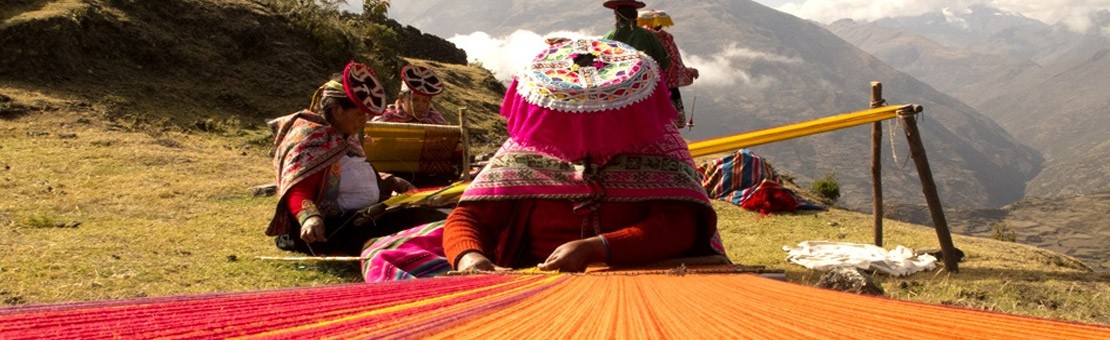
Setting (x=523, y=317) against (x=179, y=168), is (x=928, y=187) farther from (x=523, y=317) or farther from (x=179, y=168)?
(x=179, y=168)

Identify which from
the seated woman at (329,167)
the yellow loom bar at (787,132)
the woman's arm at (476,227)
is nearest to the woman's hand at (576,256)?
the woman's arm at (476,227)

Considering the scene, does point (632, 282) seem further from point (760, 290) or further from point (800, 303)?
point (800, 303)

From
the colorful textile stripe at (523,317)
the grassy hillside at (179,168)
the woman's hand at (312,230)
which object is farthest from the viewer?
the grassy hillside at (179,168)

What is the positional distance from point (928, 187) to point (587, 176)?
4540 mm

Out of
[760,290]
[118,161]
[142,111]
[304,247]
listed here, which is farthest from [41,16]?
[760,290]

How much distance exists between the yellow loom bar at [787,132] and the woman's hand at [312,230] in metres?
3.25

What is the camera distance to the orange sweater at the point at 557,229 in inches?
114

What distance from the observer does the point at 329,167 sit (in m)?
4.96

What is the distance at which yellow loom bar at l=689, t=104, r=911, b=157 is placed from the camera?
6641 millimetres

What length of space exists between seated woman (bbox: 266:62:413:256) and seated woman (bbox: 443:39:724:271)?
71.1 inches

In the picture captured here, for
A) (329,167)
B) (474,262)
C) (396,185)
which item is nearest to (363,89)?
(329,167)

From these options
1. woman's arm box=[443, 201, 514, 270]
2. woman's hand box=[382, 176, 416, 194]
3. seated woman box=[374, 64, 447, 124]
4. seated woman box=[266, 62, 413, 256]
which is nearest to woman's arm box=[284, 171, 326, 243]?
seated woman box=[266, 62, 413, 256]

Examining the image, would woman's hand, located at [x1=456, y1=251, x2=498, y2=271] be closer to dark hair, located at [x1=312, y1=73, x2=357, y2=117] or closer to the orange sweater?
the orange sweater

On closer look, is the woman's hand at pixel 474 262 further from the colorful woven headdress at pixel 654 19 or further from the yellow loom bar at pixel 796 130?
the colorful woven headdress at pixel 654 19
